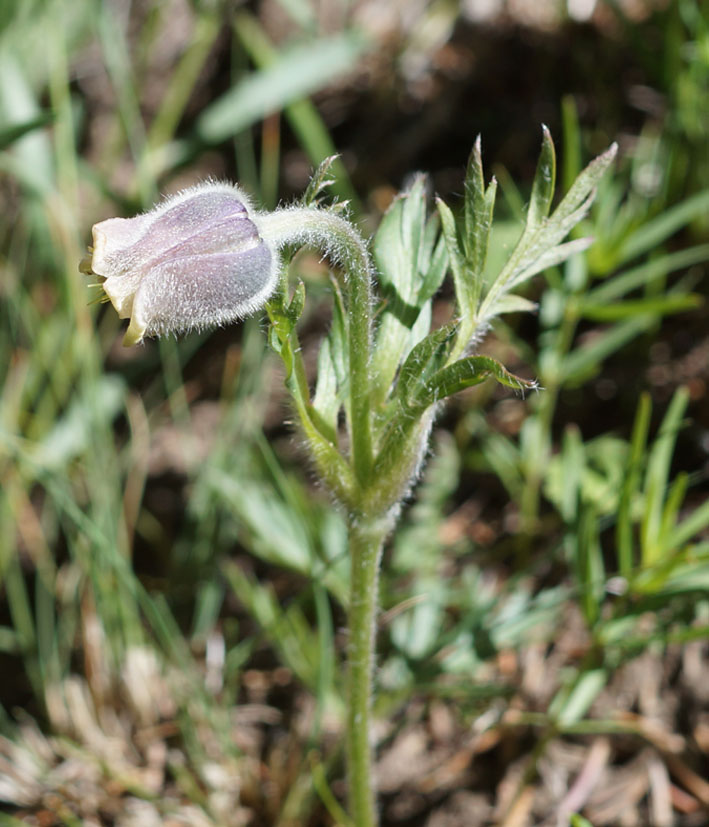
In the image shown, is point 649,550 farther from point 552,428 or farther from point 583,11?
point 583,11

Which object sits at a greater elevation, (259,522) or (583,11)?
(583,11)

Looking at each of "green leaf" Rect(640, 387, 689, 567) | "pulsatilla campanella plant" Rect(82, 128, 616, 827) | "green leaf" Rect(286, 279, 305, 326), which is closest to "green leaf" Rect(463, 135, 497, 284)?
"pulsatilla campanella plant" Rect(82, 128, 616, 827)

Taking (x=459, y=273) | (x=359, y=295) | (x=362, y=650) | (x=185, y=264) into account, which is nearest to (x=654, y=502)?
(x=362, y=650)

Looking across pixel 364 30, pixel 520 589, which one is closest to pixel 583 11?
pixel 364 30

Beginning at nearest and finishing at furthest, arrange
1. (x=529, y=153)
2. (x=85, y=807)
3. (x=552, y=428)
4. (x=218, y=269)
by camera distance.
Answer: (x=218, y=269), (x=85, y=807), (x=552, y=428), (x=529, y=153)

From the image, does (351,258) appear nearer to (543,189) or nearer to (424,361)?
(424,361)

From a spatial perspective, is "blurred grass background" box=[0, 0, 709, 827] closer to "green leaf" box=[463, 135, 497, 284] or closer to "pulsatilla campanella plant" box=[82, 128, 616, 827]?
"pulsatilla campanella plant" box=[82, 128, 616, 827]
